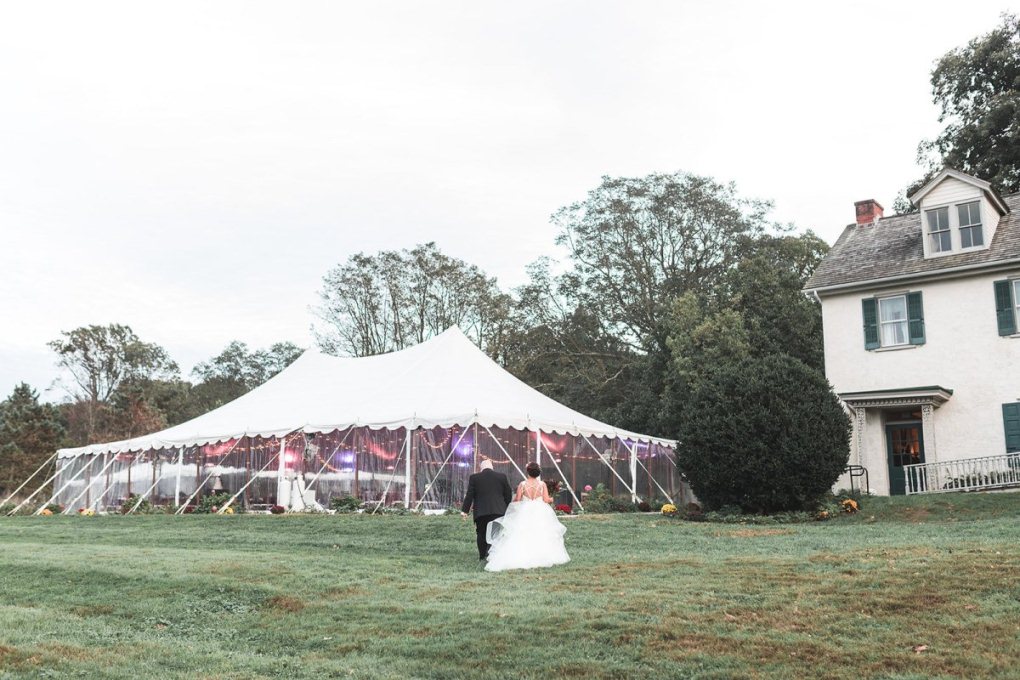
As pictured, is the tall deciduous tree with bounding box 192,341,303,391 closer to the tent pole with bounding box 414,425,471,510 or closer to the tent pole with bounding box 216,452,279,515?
the tent pole with bounding box 216,452,279,515

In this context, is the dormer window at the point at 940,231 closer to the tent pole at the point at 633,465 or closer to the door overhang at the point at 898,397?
the door overhang at the point at 898,397

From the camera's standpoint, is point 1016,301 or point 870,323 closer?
point 1016,301

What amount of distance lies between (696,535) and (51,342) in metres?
41.5

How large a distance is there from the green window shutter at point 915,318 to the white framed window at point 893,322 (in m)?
0.13

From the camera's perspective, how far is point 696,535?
13.0 meters

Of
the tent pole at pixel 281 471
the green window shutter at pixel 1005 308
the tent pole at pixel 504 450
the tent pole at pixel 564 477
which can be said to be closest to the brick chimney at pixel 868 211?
the green window shutter at pixel 1005 308

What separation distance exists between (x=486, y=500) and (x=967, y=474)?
12254 mm

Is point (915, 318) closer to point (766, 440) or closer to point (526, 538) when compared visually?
point (766, 440)

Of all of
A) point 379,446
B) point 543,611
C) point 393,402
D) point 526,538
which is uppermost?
point 393,402

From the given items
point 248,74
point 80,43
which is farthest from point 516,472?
point 80,43

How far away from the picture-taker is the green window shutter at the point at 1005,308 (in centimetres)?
1889

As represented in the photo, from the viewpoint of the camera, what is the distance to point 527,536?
10.2 metres

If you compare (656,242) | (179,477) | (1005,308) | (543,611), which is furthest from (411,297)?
(543,611)

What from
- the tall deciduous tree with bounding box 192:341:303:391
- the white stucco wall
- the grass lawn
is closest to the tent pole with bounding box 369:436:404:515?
the grass lawn
